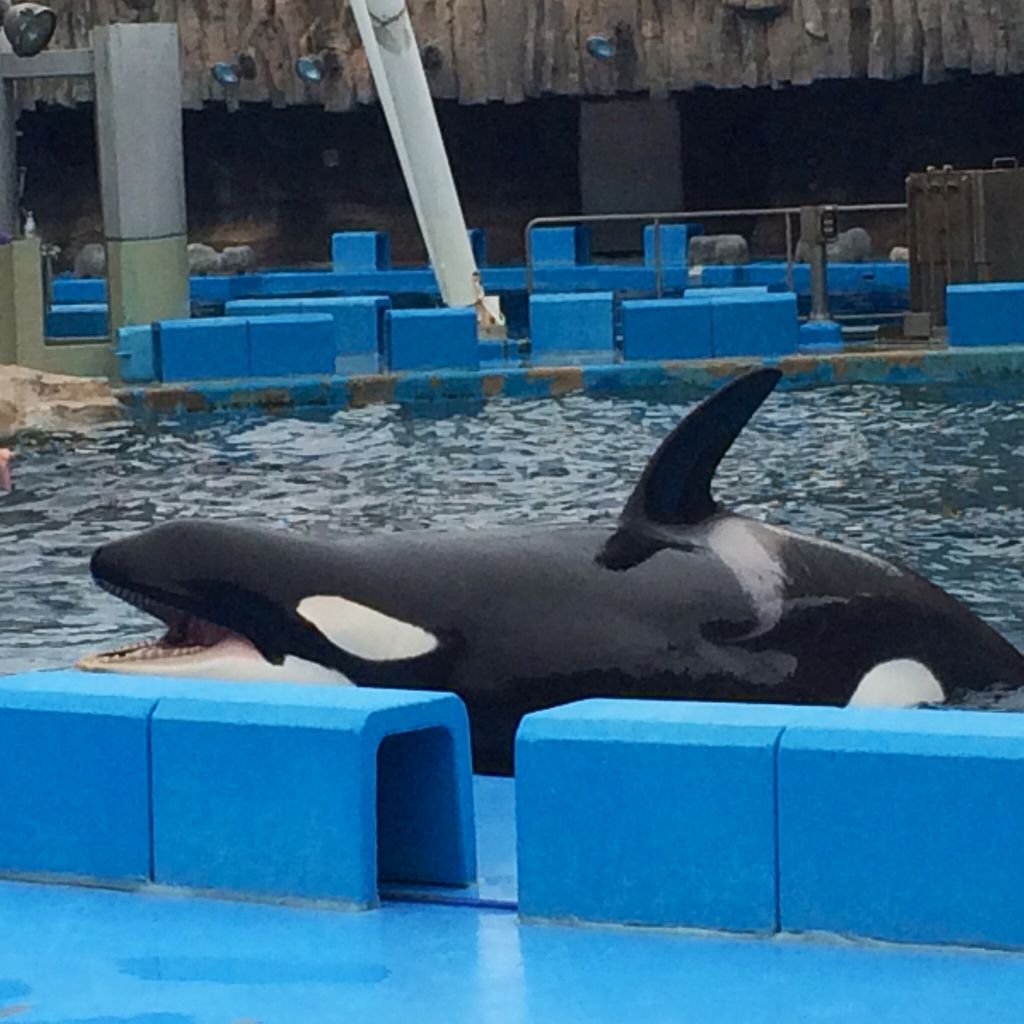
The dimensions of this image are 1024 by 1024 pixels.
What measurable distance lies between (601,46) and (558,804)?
22110 mm

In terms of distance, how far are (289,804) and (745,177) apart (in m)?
24.7

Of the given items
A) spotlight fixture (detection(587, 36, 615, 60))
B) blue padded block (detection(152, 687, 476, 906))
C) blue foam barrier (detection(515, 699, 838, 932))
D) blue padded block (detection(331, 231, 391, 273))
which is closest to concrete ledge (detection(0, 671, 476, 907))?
blue padded block (detection(152, 687, 476, 906))

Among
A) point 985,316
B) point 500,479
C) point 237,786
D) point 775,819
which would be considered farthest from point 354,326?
point 775,819

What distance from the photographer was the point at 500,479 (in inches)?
496

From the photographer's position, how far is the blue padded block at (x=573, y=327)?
58.2 ft

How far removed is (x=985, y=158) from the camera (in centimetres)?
2794

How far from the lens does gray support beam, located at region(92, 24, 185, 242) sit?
17.9 m

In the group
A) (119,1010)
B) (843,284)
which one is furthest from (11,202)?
(119,1010)

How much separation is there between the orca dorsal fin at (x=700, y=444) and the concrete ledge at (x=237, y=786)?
3.72 feet

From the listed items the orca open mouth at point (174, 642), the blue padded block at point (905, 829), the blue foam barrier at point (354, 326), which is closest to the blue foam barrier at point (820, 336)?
the blue foam barrier at point (354, 326)

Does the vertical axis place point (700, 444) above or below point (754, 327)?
above

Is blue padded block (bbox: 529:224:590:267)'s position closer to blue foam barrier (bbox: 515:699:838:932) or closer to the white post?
the white post

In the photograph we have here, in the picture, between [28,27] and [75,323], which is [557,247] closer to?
[75,323]

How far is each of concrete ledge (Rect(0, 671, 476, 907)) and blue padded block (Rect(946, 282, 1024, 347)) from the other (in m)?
12.6
